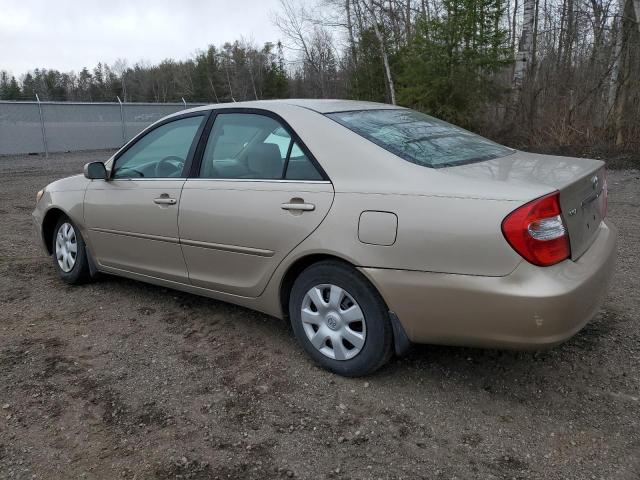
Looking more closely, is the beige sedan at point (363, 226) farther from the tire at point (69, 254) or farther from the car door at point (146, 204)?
the tire at point (69, 254)

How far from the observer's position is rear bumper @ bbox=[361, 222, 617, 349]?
2.56 meters

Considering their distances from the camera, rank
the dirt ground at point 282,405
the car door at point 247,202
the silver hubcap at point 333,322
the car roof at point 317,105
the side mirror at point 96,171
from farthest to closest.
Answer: the side mirror at point 96,171
the car roof at point 317,105
the car door at point 247,202
the silver hubcap at point 333,322
the dirt ground at point 282,405

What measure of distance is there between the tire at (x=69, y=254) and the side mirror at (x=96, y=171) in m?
0.59

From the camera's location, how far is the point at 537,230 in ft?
8.43

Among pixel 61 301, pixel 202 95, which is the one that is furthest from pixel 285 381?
pixel 202 95

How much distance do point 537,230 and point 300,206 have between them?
4.12ft

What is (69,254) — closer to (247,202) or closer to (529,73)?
(247,202)

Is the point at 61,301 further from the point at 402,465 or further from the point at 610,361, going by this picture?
the point at 610,361

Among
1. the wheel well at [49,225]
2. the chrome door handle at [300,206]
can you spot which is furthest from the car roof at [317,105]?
the wheel well at [49,225]

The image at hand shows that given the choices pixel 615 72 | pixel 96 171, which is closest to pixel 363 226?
pixel 96 171

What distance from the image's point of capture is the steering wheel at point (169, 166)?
13.2 ft

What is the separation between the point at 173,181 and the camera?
396 cm

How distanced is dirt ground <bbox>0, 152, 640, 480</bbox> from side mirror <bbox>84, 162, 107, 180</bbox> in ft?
3.46

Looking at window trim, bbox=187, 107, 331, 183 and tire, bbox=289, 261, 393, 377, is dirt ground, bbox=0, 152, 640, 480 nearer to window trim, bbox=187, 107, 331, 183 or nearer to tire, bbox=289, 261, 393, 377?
tire, bbox=289, 261, 393, 377
